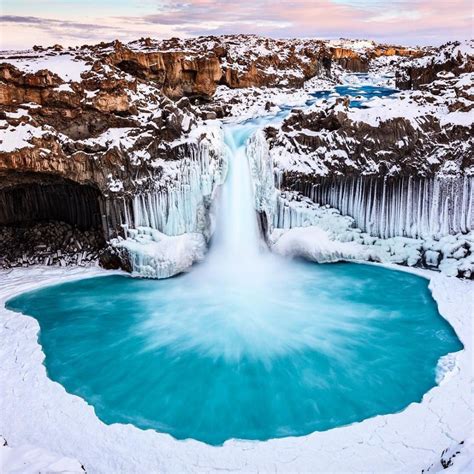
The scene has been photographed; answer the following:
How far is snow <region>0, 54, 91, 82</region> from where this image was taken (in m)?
14.8

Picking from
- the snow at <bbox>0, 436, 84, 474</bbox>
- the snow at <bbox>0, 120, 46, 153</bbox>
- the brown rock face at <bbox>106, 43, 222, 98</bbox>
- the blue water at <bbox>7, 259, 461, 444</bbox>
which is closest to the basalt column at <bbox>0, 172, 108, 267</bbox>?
the snow at <bbox>0, 120, 46, 153</bbox>

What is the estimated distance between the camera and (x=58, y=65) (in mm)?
15383

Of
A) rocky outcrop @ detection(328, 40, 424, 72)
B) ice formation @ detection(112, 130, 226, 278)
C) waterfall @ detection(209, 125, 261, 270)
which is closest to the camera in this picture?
ice formation @ detection(112, 130, 226, 278)

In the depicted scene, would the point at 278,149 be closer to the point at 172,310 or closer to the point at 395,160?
the point at 395,160

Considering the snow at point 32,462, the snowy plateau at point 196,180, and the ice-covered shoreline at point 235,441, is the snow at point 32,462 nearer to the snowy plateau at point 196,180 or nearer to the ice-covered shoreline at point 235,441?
the ice-covered shoreline at point 235,441

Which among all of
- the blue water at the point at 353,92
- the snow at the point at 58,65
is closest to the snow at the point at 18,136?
the snow at the point at 58,65

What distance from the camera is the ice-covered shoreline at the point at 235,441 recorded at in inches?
284

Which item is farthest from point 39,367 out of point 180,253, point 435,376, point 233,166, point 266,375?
point 233,166

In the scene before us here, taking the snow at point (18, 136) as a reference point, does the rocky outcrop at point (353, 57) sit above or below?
above

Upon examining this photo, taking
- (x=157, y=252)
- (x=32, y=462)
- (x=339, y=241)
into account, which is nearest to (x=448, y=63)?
(x=339, y=241)

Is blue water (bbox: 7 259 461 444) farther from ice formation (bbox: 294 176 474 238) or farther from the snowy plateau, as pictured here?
ice formation (bbox: 294 176 474 238)

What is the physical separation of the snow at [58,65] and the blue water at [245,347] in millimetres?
6501

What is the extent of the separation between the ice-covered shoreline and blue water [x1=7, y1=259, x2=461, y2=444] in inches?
11.9

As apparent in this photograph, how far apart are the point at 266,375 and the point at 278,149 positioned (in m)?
8.70
